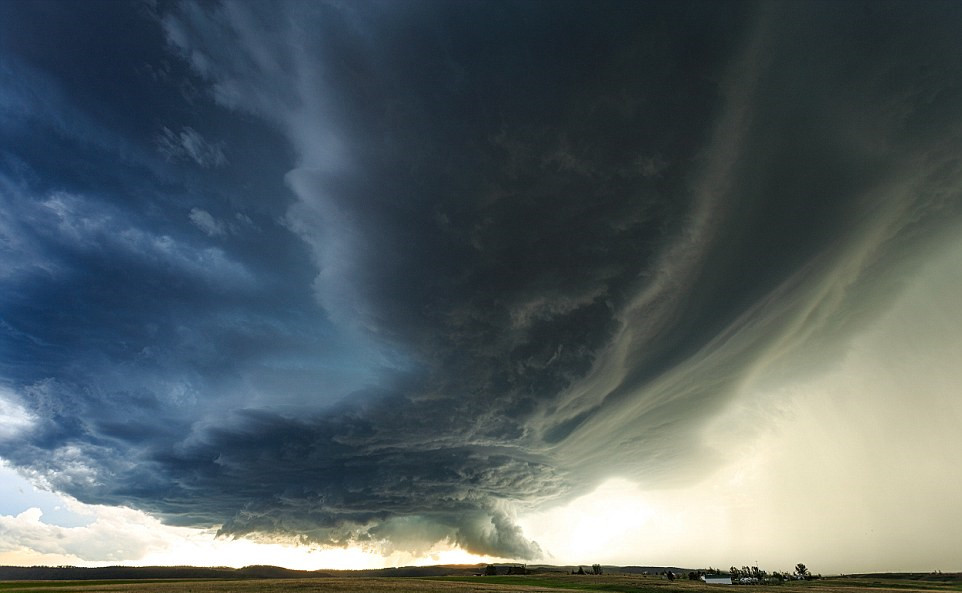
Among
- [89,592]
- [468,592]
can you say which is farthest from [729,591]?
[89,592]

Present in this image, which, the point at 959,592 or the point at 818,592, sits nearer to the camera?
the point at 818,592

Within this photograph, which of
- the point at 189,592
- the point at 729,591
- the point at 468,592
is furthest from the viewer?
the point at 729,591

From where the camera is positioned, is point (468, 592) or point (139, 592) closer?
point (468, 592)

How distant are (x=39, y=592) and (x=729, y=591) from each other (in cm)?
18698

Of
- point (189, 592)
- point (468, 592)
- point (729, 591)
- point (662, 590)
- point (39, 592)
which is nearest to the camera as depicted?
point (468, 592)

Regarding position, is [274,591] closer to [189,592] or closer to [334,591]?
[334,591]

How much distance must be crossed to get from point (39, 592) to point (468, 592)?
13032 centimetres

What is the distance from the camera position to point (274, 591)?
95938 mm

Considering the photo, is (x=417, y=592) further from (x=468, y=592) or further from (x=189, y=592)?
(x=189, y=592)

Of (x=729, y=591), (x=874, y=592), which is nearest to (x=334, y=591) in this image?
(x=729, y=591)

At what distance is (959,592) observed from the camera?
138m

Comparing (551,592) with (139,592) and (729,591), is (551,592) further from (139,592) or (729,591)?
(139,592)

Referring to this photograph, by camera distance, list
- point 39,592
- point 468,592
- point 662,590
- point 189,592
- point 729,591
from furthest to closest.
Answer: point 39,592
point 729,591
point 662,590
point 189,592
point 468,592

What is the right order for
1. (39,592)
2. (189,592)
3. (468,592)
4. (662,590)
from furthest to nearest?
(39,592) → (662,590) → (189,592) → (468,592)
